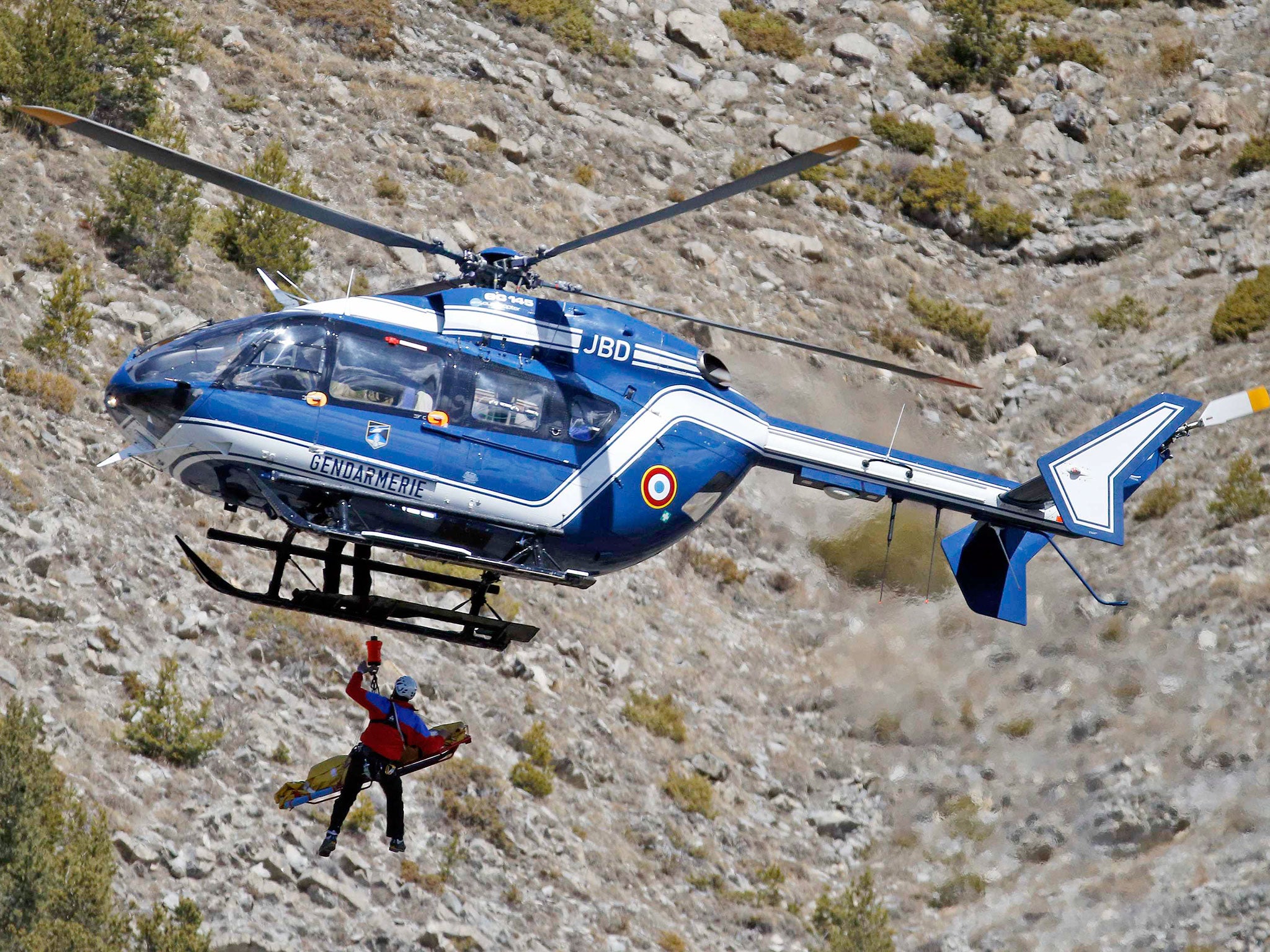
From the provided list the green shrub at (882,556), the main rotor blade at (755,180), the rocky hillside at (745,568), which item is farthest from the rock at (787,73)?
the main rotor blade at (755,180)

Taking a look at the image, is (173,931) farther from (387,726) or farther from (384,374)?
(384,374)

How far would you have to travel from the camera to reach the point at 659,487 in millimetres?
15453

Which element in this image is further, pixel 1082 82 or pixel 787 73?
pixel 1082 82

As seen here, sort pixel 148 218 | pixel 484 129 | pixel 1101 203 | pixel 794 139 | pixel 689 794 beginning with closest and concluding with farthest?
pixel 689 794
pixel 148 218
pixel 484 129
pixel 794 139
pixel 1101 203

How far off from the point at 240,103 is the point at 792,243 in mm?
12230

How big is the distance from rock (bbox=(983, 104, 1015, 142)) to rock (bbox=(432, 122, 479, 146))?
14.2 meters

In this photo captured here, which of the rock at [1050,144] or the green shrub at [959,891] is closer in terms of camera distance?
the green shrub at [959,891]

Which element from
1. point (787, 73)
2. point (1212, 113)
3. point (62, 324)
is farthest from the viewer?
point (787, 73)

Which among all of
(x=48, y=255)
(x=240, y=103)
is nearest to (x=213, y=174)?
(x=48, y=255)

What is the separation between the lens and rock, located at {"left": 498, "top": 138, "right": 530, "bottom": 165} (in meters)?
32.3

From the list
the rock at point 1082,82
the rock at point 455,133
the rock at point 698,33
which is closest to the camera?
the rock at point 455,133

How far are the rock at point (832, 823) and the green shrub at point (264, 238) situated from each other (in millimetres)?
12713

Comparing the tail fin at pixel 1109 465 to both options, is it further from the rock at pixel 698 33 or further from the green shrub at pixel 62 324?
the rock at pixel 698 33

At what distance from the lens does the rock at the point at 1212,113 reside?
3694 cm
